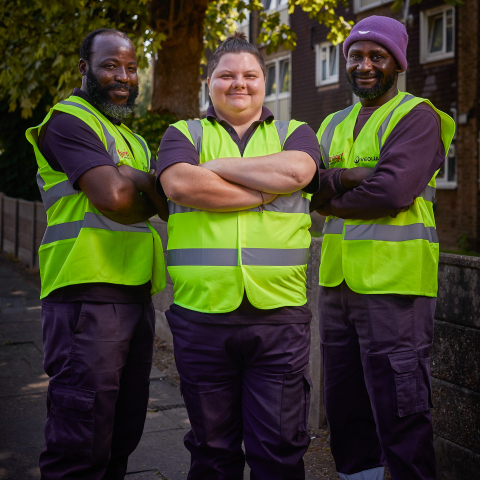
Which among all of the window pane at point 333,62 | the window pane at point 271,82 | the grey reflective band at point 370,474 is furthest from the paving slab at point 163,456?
the window pane at point 271,82

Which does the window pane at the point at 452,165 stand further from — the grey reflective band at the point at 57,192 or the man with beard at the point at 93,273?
the grey reflective band at the point at 57,192

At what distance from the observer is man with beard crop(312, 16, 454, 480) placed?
2.84m

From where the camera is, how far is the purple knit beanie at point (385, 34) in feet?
9.95

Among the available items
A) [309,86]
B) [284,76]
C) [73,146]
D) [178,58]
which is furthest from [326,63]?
[73,146]

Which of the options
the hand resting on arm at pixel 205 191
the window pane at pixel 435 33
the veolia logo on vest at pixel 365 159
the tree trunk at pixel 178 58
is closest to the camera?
the hand resting on arm at pixel 205 191

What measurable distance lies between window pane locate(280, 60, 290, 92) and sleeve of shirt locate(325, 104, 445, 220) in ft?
66.9

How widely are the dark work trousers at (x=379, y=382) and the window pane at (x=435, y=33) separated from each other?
14250 mm

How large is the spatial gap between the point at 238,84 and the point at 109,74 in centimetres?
78

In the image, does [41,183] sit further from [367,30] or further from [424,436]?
[424,436]

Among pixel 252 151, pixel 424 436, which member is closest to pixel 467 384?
pixel 424 436

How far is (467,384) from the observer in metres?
3.35

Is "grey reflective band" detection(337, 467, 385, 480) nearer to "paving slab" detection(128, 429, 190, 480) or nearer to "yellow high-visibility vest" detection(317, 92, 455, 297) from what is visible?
"yellow high-visibility vest" detection(317, 92, 455, 297)

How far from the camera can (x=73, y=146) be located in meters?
2.81

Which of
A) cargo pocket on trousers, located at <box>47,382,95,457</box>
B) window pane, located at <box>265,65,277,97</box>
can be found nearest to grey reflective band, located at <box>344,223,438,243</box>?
cargo pocket on trousers, located at <box>47,382,95,457</box>
